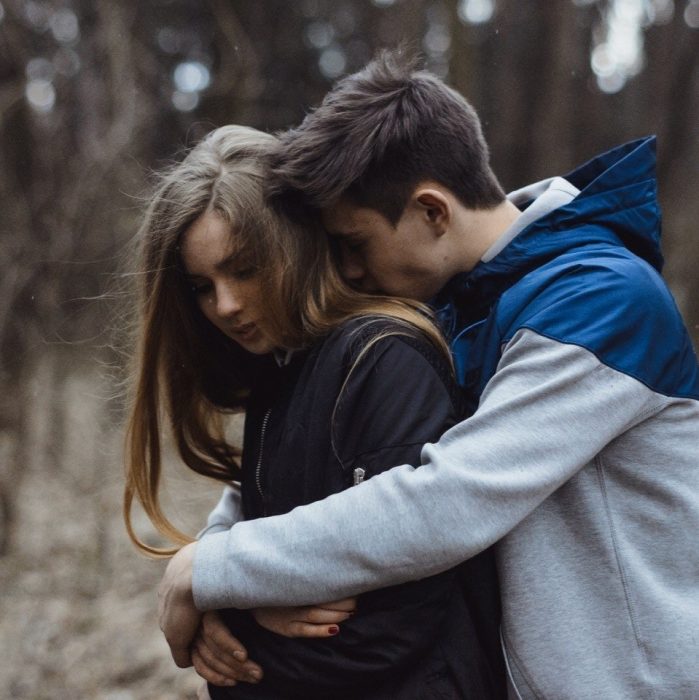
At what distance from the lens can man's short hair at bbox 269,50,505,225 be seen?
2.08 metres

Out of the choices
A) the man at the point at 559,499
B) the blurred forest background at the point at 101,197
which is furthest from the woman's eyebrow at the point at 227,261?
the blurred forest background at the point at 101,197

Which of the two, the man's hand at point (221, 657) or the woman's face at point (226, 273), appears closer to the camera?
the man's hand at point (221, 657)

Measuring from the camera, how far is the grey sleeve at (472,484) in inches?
65.1

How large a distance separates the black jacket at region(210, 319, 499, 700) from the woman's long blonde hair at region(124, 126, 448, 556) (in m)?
0.14

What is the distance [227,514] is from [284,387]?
608mm

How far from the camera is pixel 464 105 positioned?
232 centimetres

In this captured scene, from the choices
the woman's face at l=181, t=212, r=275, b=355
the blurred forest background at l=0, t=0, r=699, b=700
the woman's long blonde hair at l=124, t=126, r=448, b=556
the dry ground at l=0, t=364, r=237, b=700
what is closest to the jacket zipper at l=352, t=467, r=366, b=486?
the woman's long blonde hair at l=124, t=126, r=448, b=556

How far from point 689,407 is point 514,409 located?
39 centimetres

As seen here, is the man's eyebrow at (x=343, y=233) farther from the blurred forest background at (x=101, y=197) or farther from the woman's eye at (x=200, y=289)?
the blurred forest background at (x=101, y=197)

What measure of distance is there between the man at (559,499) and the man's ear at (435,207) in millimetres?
237

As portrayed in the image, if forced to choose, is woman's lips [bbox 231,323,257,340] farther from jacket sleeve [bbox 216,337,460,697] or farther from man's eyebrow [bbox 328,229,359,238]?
jacket sleeve [bbox 216,337,460,697]

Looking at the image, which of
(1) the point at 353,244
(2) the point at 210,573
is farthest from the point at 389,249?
(2) the point at 210,573

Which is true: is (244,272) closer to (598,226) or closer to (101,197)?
(598,226)

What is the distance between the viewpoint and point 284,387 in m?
2.11
